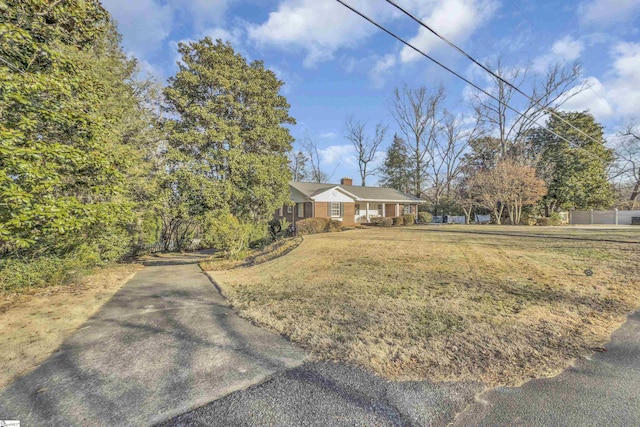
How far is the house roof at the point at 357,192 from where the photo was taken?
77.1ft

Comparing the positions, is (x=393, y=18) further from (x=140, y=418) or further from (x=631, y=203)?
(x=631, y=203)

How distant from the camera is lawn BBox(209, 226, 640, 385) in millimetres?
3037

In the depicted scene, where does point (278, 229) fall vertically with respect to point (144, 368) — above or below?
above

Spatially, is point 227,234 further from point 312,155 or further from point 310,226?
point 312,155

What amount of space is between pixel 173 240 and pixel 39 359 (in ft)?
48.7

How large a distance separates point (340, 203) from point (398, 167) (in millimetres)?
22313

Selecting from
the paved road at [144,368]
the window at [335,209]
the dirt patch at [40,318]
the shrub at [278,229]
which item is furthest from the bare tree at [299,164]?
the paved road at [144,368]

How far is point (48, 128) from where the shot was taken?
597cm

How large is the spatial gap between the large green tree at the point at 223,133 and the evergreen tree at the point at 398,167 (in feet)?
97.0

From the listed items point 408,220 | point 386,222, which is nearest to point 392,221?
point 386,222

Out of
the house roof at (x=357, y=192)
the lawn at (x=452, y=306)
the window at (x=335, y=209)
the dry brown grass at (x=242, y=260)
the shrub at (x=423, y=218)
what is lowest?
the dry brown grass at (x=242, y=260)

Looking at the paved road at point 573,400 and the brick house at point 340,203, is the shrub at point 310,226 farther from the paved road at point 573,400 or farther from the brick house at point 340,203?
the paved road at point 573,400

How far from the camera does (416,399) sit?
7.75ft

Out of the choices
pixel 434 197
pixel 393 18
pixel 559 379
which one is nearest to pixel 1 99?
pixel 393 18
